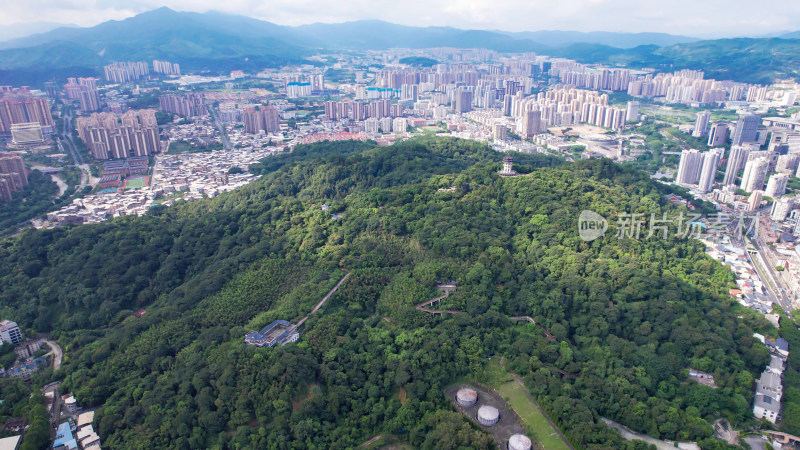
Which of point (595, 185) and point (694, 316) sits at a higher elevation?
point (595, 185)

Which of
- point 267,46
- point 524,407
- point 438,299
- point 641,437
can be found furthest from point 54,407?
point 267,46

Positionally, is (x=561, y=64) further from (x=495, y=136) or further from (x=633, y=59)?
(x=495, y=136)

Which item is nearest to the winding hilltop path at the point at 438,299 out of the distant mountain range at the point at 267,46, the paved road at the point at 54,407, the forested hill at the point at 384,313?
the forested hill at the point at 384,313

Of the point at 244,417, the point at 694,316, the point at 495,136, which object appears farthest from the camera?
the point at 495,136

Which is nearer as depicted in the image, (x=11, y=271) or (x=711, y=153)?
(x=11, y=271)

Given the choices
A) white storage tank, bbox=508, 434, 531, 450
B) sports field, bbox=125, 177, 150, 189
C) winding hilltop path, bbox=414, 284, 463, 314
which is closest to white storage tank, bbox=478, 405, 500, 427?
white storage tank, bbox=508, 434, 531, 450

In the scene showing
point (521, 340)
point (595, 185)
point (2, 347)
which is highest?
point (595, 185)

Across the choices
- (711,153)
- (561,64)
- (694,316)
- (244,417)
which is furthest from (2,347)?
(561,64)
